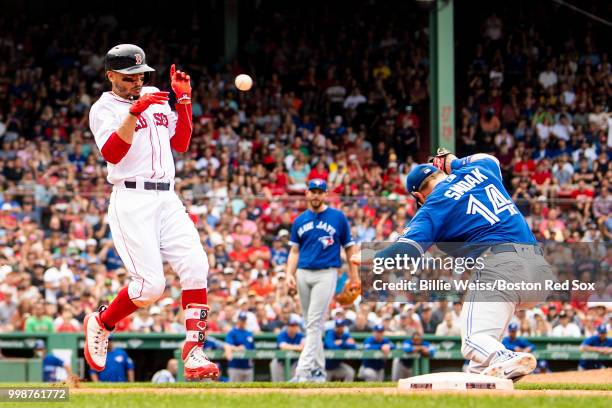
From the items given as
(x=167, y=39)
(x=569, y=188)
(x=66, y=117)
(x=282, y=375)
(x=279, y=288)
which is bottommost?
(x=282, y=375)

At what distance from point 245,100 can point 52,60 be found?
392cm

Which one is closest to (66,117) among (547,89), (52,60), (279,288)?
(52,60)

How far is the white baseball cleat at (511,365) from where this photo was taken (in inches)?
284

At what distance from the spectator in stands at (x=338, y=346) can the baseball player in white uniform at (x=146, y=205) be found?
6636mm

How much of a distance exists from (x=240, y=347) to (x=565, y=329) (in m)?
4.05

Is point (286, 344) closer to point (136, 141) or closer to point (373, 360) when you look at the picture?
point (373, 360)

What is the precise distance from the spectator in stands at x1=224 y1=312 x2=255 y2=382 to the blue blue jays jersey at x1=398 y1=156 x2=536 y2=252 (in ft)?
23.7

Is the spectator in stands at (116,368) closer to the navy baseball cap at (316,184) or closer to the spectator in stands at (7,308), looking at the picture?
the spectator in stands at (7,308)

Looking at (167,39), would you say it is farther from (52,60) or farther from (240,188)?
(240,188)

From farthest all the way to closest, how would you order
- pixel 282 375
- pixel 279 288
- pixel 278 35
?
pixel 278 35, pixel 279 288, pixel 282 375

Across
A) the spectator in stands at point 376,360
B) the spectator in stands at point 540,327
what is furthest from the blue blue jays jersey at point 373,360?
the spectator in stands at point 540,327

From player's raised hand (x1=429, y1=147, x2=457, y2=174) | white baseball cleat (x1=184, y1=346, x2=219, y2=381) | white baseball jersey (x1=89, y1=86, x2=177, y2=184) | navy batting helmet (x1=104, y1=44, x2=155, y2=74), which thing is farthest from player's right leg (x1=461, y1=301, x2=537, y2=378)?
navy batting helmet (x1=104, y1=44, x2=155, y2=74)

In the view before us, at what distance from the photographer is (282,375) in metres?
14.6

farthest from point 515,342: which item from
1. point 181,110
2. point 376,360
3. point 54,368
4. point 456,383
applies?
point 181,110
